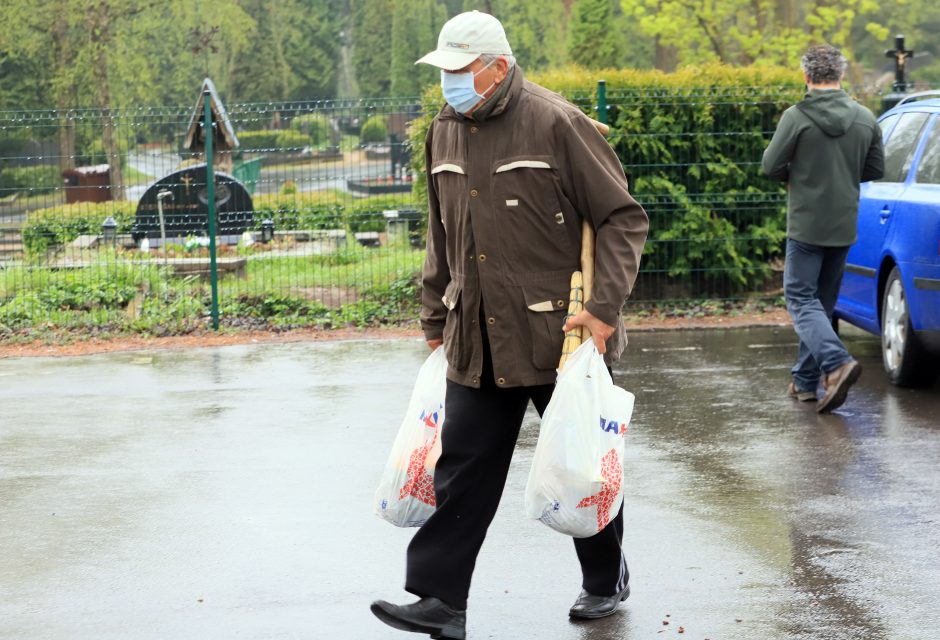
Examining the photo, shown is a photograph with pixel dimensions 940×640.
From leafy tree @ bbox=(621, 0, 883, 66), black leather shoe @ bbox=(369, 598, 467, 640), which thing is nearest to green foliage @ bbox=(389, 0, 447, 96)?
leafy tree @ bbox=(621, 0, 883, 66)

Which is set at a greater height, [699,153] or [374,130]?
[374,130]

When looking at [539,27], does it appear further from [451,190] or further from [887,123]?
[451,190]

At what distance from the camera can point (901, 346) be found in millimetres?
8328

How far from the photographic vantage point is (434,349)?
186 inches

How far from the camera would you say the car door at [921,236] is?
7784 mm

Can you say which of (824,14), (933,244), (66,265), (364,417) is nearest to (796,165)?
(933,244)

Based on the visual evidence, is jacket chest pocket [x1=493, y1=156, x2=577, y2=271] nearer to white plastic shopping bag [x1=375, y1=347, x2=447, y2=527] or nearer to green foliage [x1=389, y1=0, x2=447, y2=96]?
white plastic shopping bag [x1=375, y1=347, x2=447, y2=527]

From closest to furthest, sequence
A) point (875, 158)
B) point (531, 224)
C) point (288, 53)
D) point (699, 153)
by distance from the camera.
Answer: point (531, 224), point (875, 158), point (699, 153), point (288, 53)

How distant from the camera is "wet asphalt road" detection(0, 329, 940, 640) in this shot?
461cm

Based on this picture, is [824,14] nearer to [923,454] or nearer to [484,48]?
[923,454]

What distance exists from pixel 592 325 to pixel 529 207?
421 millimetres

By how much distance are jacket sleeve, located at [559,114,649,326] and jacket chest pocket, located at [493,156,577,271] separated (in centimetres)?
6

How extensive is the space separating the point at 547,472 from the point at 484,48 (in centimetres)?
133

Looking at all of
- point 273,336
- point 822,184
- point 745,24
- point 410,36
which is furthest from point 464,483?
point 410,36
